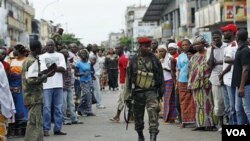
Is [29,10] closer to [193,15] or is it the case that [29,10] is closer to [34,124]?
[193,15]

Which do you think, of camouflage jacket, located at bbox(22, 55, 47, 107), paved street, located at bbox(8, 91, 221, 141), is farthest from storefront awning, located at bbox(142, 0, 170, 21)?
camouflage jacket, located at bbox(22, 55, 47, 107)

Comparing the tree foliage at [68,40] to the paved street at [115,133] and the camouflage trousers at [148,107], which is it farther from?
the camouflage trousers at [148,107]

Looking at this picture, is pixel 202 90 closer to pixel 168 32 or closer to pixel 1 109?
pixel 1 109

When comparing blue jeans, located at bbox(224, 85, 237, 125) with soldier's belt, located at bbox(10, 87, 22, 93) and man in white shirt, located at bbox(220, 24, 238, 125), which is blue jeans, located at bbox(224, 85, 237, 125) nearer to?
man in white shirt, located at bbox(220, 24, 238, 125)

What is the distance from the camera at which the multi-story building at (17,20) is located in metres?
69.4

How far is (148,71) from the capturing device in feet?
31.3

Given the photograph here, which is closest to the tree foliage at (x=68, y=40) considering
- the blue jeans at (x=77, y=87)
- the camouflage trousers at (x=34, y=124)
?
the blue jeans at (x=77, y=87)

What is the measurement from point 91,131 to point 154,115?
108 inches

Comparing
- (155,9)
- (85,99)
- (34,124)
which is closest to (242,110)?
(34,124)

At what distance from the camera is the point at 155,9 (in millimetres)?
68500

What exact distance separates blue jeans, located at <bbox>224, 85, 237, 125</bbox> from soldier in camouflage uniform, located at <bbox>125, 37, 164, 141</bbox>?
4.00 ft

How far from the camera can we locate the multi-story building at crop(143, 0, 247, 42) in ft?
118

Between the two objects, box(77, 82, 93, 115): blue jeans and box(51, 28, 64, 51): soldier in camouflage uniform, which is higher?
box(51, 28, 64, 51): soldier in camouflage uniform

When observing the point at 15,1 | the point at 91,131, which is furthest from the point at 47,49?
the point at 15,1
